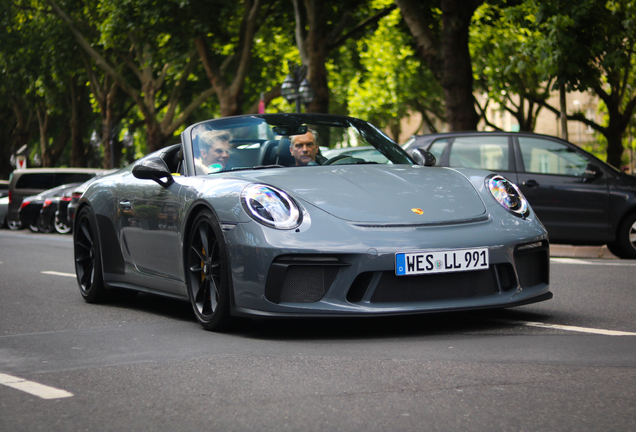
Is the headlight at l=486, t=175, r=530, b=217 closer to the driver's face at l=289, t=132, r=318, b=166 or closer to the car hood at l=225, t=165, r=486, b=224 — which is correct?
the car hood at l=225, t=165, r=486, b=224

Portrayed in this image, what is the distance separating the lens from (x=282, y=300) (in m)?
4.90

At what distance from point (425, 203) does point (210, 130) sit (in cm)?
169

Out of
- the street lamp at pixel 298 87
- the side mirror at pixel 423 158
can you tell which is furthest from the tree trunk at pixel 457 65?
the side mirror at pixel 423 158

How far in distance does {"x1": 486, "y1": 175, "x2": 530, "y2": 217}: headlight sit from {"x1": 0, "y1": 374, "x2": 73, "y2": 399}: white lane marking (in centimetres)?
269

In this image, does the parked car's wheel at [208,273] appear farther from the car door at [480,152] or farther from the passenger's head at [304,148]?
the car door at [480,152]

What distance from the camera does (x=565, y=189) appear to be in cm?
1127

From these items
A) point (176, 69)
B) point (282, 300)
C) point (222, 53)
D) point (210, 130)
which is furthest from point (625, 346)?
point (222, 53)

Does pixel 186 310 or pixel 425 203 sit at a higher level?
pixel 425 203

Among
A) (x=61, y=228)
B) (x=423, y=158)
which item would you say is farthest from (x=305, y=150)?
(x=61, y=228)

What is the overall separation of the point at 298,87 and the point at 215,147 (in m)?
16.4

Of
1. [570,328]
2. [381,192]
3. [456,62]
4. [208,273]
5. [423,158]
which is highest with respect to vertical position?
[456,62]

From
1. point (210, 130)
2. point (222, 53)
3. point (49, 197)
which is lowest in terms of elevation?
point (49, 197)

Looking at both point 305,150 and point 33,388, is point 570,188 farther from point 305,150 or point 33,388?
point 33,388

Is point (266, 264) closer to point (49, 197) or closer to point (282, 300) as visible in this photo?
point (282, 300)
